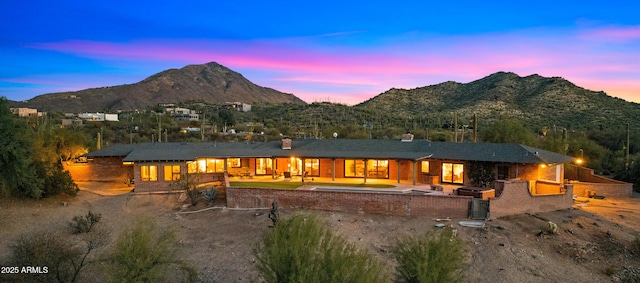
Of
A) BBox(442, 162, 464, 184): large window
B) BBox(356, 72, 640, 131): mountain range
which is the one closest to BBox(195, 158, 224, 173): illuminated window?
BBox(442, 162, 464, 184): large window

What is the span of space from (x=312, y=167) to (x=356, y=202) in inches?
337

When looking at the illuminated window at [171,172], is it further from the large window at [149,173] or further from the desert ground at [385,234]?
the desert ground at [385,234]

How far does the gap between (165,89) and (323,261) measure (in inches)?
5051

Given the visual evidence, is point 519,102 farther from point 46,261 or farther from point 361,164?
point 46,261

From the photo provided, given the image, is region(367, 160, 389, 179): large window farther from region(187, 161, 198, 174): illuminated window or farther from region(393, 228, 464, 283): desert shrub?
region(393, 228, 464, 283): desert shrub

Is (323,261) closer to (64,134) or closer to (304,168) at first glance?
(304,168)

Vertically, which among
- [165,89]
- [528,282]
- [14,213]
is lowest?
[528,282]

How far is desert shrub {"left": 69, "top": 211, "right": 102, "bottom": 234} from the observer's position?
2239 cm

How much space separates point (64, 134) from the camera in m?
37.2

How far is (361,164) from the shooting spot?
103ft

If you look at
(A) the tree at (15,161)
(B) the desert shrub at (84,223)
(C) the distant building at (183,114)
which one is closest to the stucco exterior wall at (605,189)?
(B) the desert shrub at (84,223)

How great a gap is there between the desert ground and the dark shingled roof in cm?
361

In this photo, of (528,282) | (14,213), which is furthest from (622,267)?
(14,213)

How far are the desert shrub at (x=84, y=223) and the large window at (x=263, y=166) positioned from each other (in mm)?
12171
